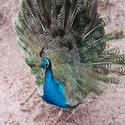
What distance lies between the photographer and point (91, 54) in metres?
3.04

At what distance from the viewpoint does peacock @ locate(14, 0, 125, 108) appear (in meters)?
2.86

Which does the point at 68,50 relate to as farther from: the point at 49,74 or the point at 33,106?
the point at 33,106

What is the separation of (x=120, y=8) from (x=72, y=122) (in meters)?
2.50

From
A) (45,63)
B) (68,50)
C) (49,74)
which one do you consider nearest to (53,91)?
(49,74)

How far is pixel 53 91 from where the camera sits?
9.73ft

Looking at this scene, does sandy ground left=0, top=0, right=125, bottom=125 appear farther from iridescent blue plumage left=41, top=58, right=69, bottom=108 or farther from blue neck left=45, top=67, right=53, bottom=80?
blue neck left=45, top=67, right=53, bottom=80

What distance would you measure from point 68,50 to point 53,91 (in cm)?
48

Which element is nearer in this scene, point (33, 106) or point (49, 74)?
point (49, 74)

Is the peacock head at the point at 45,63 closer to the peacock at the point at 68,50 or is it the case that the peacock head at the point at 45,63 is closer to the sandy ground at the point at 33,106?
the peacock at the point at 68,50

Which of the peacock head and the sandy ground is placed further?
the sandy ground

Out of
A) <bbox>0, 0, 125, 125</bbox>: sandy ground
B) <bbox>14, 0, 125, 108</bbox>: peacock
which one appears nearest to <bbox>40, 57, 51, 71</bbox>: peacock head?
<bbox>14, 0, 125, 108</bbox>: peacock

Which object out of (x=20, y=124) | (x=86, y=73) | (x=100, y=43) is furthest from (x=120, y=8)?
(x=20, y=124)

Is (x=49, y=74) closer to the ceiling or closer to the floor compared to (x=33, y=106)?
closer to the ceiling

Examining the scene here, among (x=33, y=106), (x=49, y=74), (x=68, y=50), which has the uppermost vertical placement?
(x=68, y=50)
